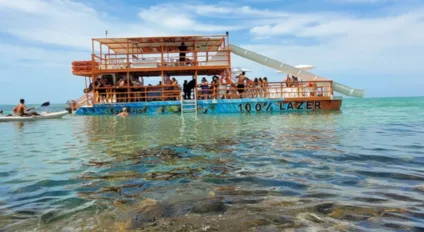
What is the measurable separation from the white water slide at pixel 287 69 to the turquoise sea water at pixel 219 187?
48.7 feet

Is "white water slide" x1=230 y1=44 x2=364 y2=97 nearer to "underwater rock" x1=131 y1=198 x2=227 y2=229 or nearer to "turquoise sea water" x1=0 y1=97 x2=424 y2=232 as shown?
"turquoise sea water" x1=0 y1=97 x2=424 y2=232

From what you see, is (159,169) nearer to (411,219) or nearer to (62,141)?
(411,219)

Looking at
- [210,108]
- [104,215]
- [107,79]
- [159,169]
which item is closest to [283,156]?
[159,169]

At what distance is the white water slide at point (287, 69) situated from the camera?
73.6 feet

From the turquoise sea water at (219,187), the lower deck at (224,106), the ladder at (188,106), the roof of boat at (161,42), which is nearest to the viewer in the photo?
the turquoise sea water at (219,187)

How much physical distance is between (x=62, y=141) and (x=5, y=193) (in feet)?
18.5

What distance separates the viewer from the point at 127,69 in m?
23.5

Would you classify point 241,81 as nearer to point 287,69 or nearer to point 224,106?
point 224,106

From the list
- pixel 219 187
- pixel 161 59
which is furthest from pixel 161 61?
pixel 219 187

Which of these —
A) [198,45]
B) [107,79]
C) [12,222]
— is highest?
[198,45]

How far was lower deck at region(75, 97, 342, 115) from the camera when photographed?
2177 cm

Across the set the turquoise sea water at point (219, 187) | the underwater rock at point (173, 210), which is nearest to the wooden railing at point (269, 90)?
the turquoise sea water at point (219, 187)

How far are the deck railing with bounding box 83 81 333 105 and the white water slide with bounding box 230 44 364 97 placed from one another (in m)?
1.01

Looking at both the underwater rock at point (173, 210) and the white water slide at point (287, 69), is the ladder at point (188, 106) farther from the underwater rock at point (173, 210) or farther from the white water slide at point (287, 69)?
the underwater rock at point (173, 210)
